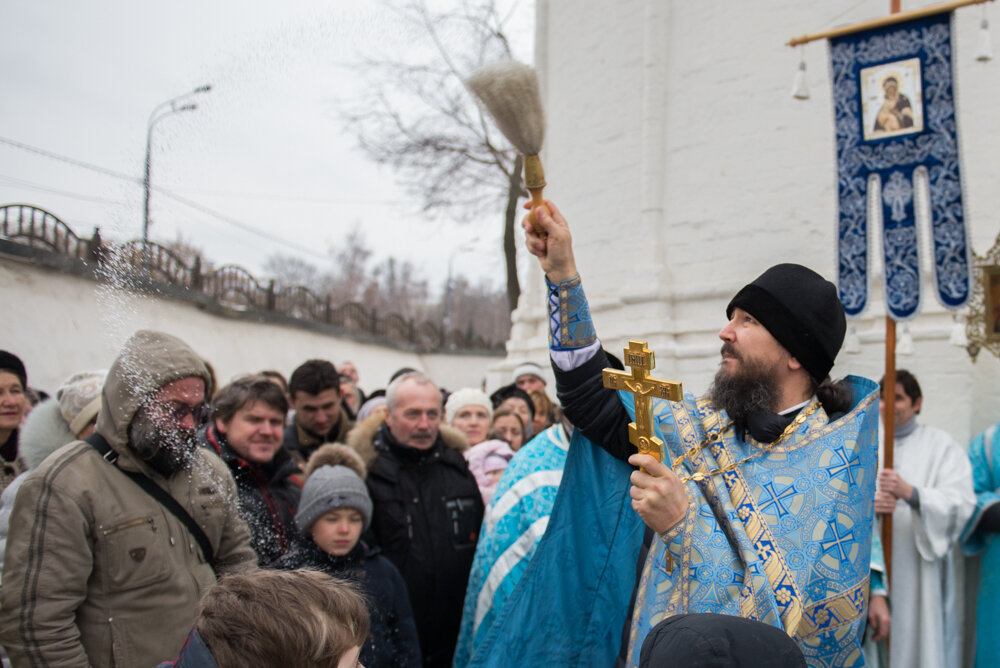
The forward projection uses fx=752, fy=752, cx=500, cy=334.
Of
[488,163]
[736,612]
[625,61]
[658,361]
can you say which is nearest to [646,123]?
[625,61]

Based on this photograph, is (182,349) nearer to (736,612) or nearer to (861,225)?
(736,612)

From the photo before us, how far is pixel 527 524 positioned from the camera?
289 cm

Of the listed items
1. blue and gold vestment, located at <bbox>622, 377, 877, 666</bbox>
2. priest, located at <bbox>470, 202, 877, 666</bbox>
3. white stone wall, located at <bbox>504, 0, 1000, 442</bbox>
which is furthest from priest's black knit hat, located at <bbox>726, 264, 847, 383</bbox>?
white stone wall, located at <bbox>504, 0, 1000, 442</bbox>

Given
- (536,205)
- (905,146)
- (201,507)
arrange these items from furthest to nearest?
(905,146), (201,507), (536,205)

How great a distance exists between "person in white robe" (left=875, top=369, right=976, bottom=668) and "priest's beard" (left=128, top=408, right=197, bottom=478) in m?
3.14

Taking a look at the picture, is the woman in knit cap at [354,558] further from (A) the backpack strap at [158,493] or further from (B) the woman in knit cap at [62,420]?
(B) the woman in knit cap at [62,420]

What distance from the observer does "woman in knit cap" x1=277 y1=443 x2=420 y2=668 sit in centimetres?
277

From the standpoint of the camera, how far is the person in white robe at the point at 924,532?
12.0 feet

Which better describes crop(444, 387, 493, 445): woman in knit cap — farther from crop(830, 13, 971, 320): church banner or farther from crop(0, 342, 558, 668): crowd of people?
crop(830, 13, 971, 320): church banner

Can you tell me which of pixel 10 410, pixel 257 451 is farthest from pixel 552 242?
pixel 10 410

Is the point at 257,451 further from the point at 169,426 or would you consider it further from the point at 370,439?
the point at 169,426

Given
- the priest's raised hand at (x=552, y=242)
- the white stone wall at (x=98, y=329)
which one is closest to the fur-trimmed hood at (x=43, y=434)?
the white stone wall at (x=98, y=329)

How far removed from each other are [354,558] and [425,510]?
20.9 inches

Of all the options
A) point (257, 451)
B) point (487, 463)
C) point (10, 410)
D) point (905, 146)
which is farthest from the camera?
point (905, 146)
